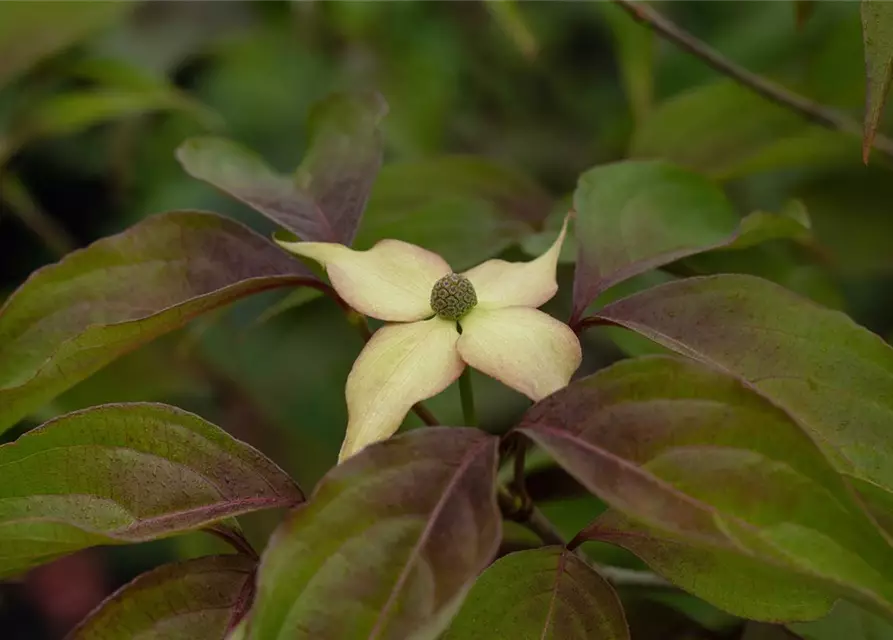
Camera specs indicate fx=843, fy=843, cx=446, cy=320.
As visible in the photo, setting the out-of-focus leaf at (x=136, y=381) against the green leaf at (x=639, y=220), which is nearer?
the green leaf at (x=639, y=220)

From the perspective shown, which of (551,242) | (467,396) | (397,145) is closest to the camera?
(467,396)

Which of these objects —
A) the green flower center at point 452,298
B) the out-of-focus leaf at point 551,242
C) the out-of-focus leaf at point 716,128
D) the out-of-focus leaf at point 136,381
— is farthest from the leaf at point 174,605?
the out-of-focus leaf at point 716,128

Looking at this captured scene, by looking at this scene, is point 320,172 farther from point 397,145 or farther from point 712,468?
point 397,145

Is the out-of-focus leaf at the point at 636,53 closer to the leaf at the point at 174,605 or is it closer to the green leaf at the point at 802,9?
the green leaf at the point at 802,9

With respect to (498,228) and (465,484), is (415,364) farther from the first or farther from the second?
(498,228)

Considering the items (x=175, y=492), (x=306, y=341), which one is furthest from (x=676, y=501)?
(x=306, y=341)

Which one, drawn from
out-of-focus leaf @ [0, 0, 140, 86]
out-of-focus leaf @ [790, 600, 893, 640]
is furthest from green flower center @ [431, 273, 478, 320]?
out-of-focus leaf @ [0, 0, 140, 86]

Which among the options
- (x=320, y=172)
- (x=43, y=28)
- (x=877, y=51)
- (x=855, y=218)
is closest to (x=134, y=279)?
(x=320, y=172)
